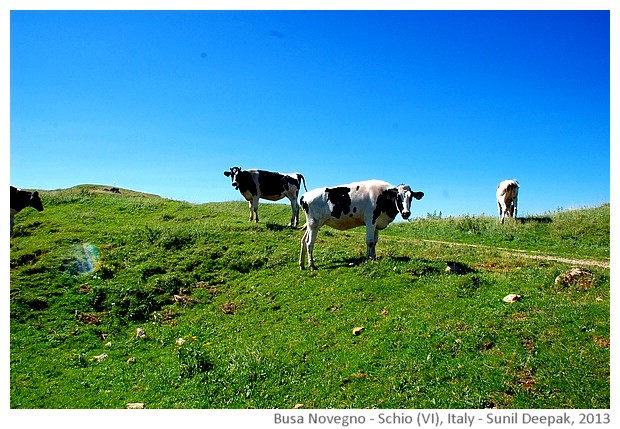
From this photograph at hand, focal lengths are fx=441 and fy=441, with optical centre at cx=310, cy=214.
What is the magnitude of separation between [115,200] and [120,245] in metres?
13.5

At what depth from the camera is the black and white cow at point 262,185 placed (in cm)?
2562

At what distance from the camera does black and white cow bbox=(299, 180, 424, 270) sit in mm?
15938

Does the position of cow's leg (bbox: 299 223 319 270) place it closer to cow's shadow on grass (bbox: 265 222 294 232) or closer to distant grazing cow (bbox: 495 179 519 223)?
cow's shadow on grass (bbox: 265 222 294 232)

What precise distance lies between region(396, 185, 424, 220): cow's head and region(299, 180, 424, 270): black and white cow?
17 cm

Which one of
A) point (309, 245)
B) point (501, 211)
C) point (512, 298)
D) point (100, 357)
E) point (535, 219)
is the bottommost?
point (100, 357)

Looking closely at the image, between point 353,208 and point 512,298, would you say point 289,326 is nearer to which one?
point 512,298

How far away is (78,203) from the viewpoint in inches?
1220

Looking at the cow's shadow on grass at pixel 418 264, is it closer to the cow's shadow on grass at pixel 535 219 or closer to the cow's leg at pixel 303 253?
the cow's leg at pixel 303 253

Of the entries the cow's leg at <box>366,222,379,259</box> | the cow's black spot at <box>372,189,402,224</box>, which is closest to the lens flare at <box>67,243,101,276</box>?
the cow's leg at <box>366,222,379,259</box>

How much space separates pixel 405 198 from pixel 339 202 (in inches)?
95.8

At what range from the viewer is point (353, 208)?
16.2m

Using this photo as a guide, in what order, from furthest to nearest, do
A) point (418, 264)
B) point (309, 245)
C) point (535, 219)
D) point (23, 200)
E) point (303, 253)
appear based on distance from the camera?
point (535, 219), point (23, 200), point (303, 253), point (309, 245), point (418, 264)

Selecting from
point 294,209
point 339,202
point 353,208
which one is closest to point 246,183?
point 294,209
